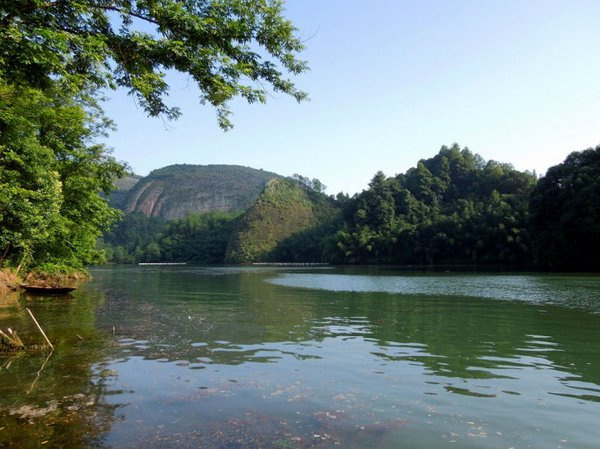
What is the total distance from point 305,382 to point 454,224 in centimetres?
10042

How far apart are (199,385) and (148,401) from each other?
1.36 metres

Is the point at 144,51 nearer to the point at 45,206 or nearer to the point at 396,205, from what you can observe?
the point at 45,206

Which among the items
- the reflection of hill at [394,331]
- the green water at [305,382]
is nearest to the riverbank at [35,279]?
the reflection of hill at [394,331]

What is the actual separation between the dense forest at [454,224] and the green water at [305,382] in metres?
49.1

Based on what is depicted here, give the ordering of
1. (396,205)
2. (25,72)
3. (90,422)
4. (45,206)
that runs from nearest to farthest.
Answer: (90,422) < (25,72) < (45,206) < (396,205)

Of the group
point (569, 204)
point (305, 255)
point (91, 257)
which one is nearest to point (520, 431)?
point (91, 257)

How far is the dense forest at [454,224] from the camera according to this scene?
210 ft

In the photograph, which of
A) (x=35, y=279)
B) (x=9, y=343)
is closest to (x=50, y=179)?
(x=35, y=279)

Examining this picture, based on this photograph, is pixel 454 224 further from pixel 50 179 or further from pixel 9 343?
pixel 9 343

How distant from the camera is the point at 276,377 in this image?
424 inches

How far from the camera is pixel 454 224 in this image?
105 meters

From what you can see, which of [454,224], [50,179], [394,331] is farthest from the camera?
[454,224]

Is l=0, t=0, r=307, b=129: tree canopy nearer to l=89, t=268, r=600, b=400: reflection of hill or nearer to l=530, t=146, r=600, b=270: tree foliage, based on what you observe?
l=89, t=268, r=600, b=400: reflection of hill

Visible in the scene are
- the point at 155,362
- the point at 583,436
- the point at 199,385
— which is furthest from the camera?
the point at 155,362
